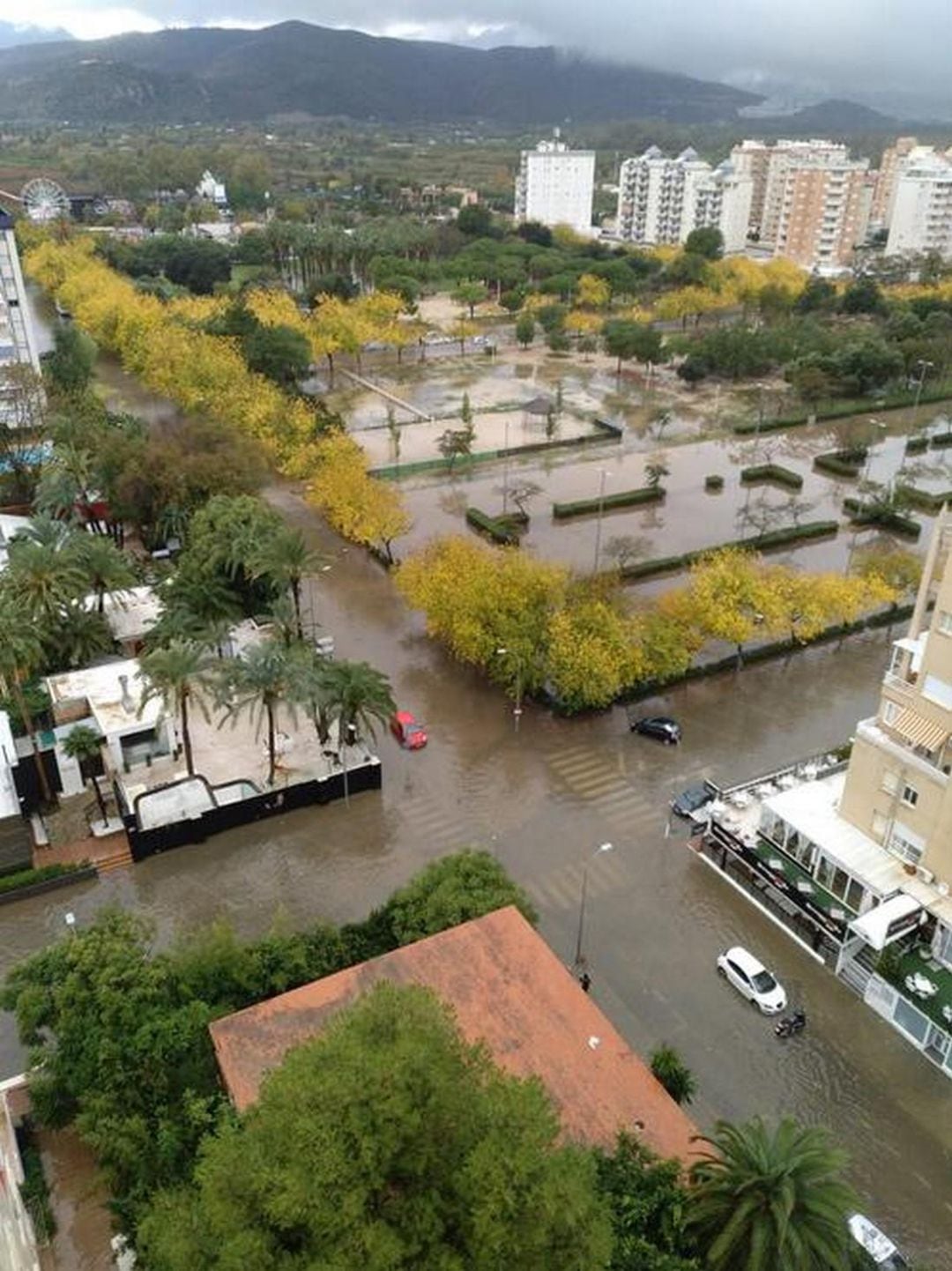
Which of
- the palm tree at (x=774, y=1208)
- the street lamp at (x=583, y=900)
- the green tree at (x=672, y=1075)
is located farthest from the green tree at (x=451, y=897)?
the palm tree at (x=774, y=1208)

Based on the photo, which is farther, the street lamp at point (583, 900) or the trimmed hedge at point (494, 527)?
the trimmed hedge at point (494, 527)

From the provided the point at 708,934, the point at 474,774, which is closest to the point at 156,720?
the point at 474,774

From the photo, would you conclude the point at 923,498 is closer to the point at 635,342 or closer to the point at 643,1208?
the point at 635,342

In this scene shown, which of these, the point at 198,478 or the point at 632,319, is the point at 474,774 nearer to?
the point at 198,478

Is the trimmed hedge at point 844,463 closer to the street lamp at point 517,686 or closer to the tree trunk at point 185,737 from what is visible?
the street lamp at point 517,686

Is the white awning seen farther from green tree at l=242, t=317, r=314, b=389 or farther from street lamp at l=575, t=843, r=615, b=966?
green tree at l=242, t=317, r=314, b=389
